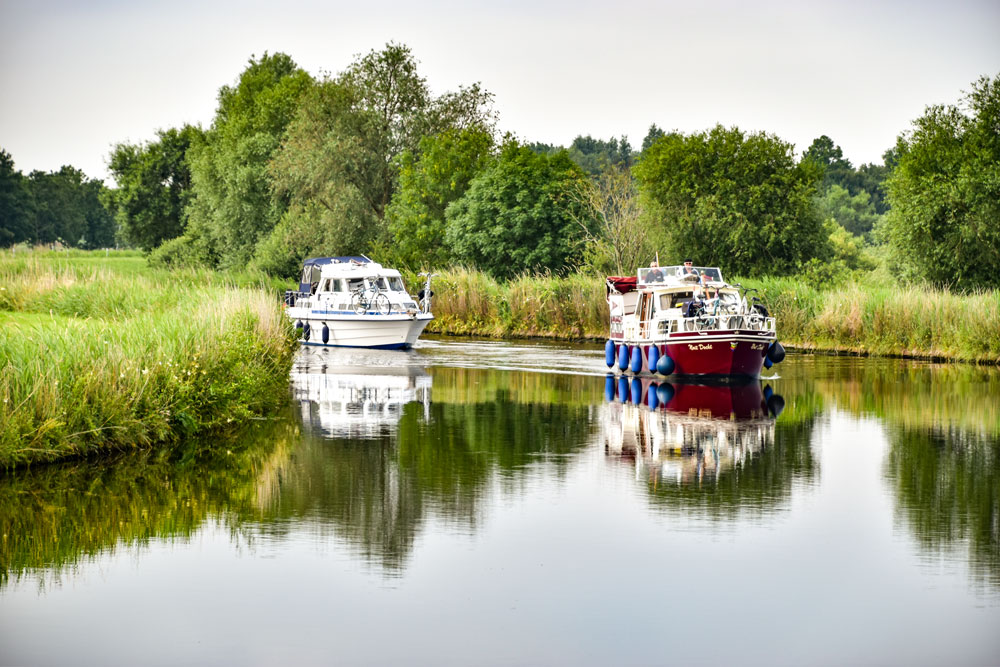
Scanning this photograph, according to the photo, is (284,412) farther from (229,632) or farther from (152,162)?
(152,162)

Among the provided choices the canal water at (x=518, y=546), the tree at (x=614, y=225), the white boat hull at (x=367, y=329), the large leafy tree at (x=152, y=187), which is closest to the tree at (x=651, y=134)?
the large leafy tree at (x=152, y=187)

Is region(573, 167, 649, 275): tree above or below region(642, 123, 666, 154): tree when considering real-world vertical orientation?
below

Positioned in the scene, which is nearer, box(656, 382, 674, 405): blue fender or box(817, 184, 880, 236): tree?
box(656, 382, 674, 405): blue fender

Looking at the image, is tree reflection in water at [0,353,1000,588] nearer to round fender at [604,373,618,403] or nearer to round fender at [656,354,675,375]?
round fender at [604,373,618,403]

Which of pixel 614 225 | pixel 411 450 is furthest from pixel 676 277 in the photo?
pixel 614 225

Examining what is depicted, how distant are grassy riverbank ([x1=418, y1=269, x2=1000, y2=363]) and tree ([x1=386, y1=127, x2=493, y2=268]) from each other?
1251 centimetres

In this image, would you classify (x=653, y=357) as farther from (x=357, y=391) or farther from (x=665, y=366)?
(x=357, y=391)

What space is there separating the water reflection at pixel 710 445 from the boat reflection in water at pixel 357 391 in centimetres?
424

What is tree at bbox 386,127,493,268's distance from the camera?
2790 inches

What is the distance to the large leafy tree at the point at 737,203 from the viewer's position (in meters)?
52.7

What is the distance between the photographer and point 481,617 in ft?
34.3

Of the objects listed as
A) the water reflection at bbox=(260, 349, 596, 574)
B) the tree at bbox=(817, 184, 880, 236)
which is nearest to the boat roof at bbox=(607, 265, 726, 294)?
the water reflection at bbox=(260, 349, 596, 574)

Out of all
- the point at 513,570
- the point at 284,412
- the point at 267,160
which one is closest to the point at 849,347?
the point at 284,412

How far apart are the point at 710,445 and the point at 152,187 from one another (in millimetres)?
98252
